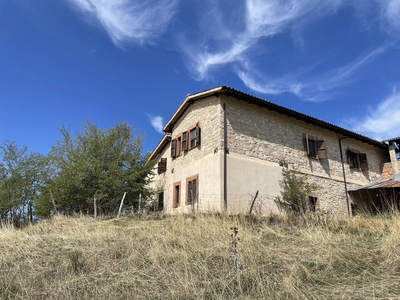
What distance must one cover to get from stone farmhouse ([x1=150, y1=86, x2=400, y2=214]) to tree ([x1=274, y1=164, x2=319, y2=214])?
0.34 metres

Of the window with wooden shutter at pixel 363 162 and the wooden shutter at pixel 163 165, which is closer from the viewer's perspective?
the window with wooden shutter at pixel 363 162

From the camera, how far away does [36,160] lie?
671 inches

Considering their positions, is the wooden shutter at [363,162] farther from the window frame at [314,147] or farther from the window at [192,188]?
the window at [192,188]

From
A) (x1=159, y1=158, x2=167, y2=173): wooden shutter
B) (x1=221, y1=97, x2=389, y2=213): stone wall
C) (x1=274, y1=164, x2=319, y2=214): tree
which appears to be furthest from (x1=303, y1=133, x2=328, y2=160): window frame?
(x1=159, y1=158, x2=167, y2=173): wooden shutter

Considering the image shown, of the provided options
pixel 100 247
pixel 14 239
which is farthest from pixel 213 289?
pixel 14 239

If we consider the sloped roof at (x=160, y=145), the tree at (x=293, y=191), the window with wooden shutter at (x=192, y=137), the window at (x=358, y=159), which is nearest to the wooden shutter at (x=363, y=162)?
the window at (x=358, y=159)

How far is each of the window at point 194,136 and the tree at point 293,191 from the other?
4542 mm

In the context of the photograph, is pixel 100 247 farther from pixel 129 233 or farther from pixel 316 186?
pixel 316 186

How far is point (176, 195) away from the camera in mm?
17500

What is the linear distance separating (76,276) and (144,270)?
1.25m

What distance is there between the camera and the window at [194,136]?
52.3 ft

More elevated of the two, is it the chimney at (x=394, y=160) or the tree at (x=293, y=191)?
the chimney at (x=394, y=160)

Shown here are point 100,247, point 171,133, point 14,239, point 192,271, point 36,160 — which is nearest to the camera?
point 192,271

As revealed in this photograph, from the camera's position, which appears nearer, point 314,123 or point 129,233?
point 129,233
